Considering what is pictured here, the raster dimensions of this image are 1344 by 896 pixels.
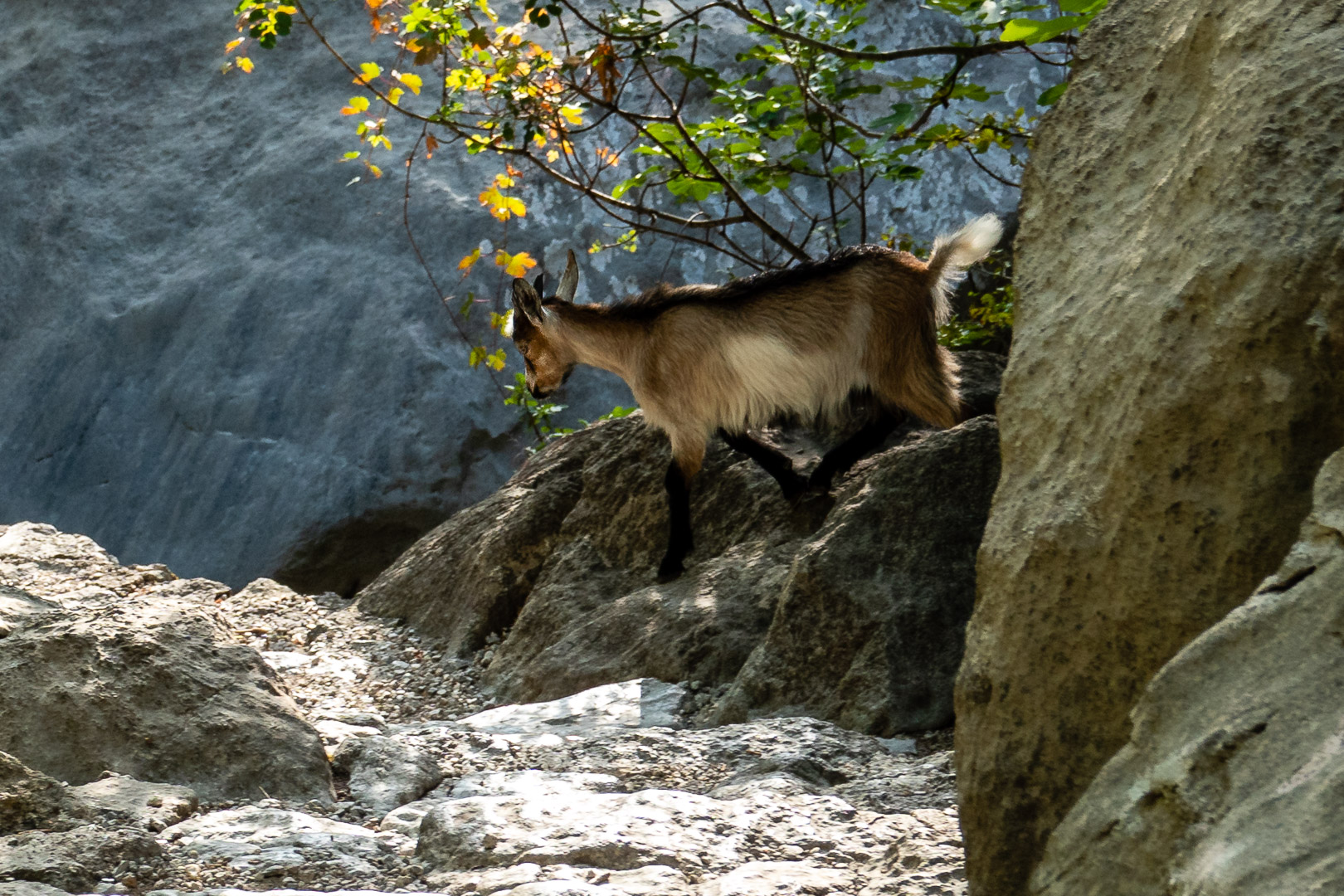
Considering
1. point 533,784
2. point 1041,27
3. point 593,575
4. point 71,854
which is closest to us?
point 71,854

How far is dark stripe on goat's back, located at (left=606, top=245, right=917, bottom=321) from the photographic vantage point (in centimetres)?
484

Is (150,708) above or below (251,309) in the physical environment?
below

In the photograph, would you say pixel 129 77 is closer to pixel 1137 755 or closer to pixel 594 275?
pixel 594 275

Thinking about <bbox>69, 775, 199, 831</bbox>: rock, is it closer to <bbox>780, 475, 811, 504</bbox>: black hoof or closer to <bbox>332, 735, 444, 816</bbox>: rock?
<bbox>332, 735, 444, 816</bbox>: rock

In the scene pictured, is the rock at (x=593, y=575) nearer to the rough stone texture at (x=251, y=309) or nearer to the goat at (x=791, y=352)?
the goat at (x=791, y=352)

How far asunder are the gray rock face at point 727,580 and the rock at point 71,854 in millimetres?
1868

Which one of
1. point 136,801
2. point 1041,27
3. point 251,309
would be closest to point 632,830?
point 136,801

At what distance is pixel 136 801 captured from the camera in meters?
2.80

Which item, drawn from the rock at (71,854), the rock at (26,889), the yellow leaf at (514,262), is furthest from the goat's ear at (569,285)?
the rock at (26,889)

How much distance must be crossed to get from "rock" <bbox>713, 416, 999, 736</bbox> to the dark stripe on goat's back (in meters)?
0.99

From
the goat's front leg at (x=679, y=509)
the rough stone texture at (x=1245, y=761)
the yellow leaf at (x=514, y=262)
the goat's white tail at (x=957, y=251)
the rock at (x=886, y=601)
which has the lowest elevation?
the rough stone texture at (x=1245, y=761)

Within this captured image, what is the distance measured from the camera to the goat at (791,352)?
4.72 meters

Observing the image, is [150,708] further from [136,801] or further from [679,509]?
[679,509]

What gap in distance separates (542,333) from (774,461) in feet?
4.08
